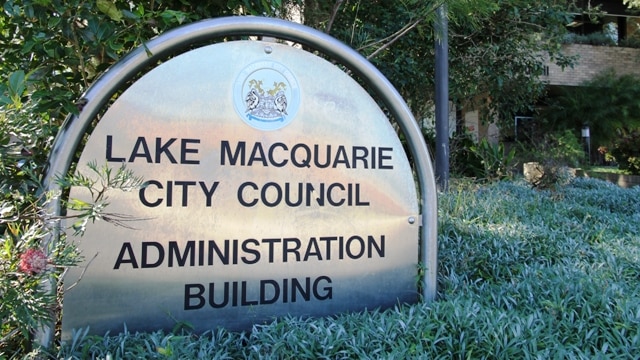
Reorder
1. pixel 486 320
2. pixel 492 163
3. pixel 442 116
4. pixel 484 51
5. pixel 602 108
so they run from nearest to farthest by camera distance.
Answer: pixel 486 320 < pixel 442 116 < pixel 484 51 < pixel 492 163 < pixel 602 108

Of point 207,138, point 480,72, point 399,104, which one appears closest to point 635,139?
point 480,72

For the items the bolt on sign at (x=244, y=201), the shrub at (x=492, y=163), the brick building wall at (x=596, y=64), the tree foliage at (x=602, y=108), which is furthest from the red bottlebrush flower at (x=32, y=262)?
the brick building wall at (x=596, y=64)

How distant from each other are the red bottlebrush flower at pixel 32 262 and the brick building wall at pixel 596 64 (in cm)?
1658

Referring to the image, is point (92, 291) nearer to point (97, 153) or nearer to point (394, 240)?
point (97, 153)

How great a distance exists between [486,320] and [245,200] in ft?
4.12

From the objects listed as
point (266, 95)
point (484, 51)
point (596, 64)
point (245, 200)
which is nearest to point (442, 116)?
point (484, 51)

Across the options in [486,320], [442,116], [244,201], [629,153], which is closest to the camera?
[486,320]

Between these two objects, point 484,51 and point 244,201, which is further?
point 484,51

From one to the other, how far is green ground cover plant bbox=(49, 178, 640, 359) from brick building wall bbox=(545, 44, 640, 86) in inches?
539

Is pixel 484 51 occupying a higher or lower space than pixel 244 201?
higher

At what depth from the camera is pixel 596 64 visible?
16125 millimetres

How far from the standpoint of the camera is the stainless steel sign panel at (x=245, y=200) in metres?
2.28

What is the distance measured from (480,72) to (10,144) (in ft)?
22.4

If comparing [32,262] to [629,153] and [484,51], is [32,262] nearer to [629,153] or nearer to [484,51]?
[484,51]
